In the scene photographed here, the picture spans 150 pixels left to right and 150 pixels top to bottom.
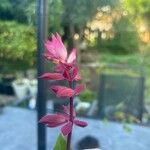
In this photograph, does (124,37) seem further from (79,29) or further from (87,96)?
(79,29)

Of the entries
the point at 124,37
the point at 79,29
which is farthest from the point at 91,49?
the point at 79,29

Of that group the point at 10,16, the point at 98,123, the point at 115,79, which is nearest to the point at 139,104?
the point at 115,79

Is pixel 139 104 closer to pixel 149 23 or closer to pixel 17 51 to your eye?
pixel 149 23

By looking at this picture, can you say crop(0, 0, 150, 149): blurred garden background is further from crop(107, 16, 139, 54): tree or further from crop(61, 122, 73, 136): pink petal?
crop(61, 122, 73, 136): pink petal

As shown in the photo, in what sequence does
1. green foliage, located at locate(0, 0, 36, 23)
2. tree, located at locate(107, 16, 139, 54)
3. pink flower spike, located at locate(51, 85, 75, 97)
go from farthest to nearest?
1. tree, located at locate(107, 16, 139, 54)
2. green foliage, located at locate(0, 0, 36, 23)
3. pink flower spike, located at locate(51, 85, 75, 97)

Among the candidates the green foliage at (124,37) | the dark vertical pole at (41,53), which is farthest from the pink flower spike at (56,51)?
the green foliage at (124,37)

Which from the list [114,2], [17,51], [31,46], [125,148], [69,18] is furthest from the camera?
[125,148]

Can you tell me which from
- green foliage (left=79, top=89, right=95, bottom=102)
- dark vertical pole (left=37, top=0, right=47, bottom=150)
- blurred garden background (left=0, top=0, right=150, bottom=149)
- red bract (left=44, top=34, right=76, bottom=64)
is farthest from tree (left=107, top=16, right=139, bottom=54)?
red bract (left=44, top=34, right=76, bottom=64)
